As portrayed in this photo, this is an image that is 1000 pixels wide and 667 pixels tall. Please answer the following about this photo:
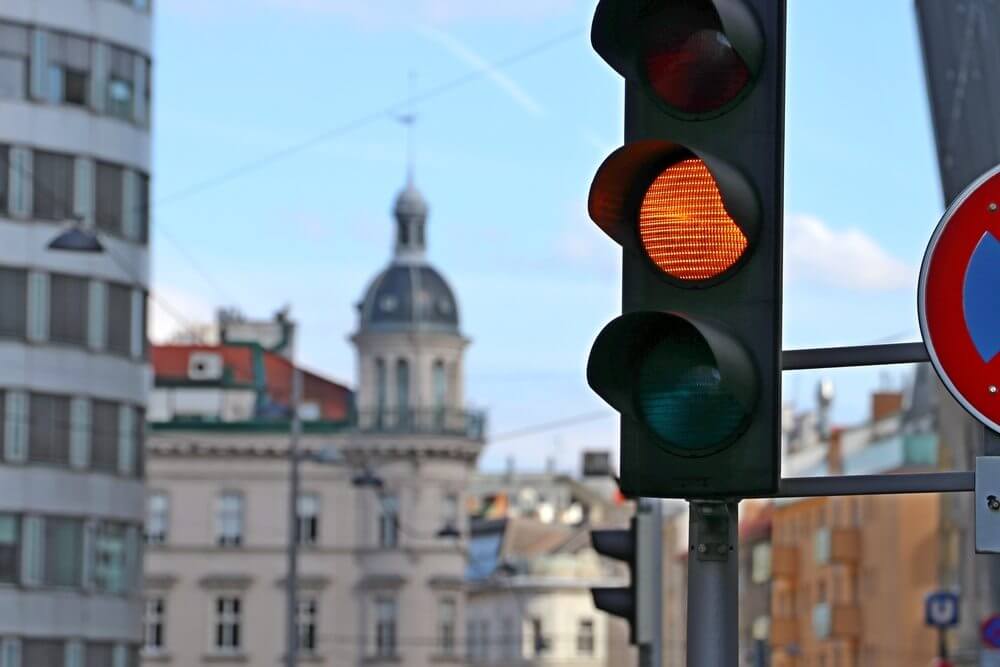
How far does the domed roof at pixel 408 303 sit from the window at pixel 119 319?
3946 centimetres

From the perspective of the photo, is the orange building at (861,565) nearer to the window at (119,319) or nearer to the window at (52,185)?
the window at (119,319)

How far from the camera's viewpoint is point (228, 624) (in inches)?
3479

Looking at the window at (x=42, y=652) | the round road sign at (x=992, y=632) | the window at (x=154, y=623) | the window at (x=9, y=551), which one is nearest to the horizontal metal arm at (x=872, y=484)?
the round road sign at (x=992, y=632)

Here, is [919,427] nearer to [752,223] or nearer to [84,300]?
[84,300]

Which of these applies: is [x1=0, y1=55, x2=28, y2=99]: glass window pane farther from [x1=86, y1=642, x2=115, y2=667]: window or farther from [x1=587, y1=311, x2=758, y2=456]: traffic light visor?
[x1=587, y1=311, x2=758, y2=456]: traffic light visor

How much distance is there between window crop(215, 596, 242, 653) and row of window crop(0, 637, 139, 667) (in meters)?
36.0

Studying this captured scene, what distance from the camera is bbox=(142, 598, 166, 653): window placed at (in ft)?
290

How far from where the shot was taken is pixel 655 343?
474 centimetres

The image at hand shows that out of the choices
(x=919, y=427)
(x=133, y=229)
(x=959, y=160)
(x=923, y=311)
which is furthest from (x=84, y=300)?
(x=923, y=311)

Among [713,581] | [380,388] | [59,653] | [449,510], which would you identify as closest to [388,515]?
[449,510]

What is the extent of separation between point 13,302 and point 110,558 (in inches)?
225

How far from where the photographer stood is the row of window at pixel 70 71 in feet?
166

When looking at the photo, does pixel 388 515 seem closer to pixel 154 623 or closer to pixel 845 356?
pixel 154 623

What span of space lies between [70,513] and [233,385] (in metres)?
42.1
